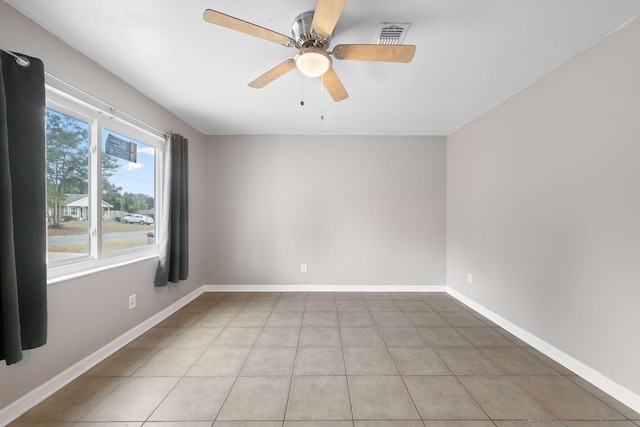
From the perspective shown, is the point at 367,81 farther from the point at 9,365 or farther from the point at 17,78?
the point at 9,365

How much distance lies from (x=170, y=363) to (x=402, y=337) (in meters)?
2.13

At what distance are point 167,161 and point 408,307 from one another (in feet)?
11.5

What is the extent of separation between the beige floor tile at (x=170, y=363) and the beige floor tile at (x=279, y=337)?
0.56 meters

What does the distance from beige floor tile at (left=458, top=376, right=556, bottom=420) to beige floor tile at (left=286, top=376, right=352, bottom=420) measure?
912mm

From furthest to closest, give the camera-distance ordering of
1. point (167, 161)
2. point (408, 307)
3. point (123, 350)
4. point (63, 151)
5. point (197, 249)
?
point (197, 249) → point (408, 307) → point (167, 161) → point (123, 350) → point (63, 151)

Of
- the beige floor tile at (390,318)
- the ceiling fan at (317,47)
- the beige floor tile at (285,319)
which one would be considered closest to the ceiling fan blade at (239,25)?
the ceiling fan at (317,47)

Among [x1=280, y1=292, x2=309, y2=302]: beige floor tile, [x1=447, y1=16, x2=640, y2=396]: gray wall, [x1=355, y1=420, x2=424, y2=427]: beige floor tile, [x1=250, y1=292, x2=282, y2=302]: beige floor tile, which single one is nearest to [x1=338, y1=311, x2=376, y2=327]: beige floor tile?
[x1=280, y1=292, x2=309, y2=302]: beige floor tile

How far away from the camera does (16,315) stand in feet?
4.48

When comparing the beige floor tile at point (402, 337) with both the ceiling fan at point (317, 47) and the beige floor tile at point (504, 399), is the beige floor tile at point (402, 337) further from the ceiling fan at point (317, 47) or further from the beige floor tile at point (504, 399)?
the ceiling fan at point (317, 47)

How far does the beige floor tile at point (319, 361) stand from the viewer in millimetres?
1914

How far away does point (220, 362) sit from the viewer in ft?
6.68

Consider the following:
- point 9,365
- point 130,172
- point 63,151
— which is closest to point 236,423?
point 9,365

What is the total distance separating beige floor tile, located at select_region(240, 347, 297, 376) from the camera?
1905 millimetres

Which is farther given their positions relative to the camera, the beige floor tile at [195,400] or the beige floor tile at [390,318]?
the beige floor tile at [390,318]
